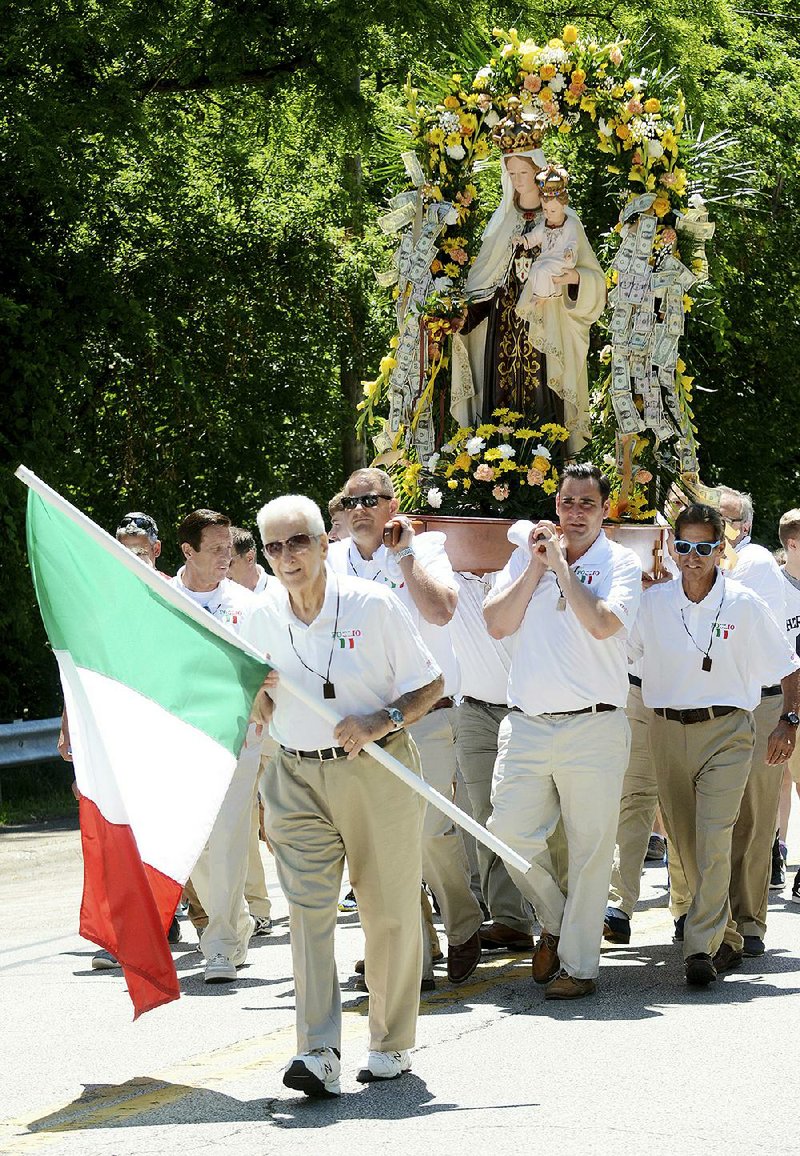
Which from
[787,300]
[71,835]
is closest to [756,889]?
[71,835]

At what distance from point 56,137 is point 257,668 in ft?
37.7

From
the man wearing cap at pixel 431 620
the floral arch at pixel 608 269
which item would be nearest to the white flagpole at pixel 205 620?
the man wearing cap at pixel 431 620

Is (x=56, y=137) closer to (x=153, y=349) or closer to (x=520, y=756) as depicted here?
(x=153, y=349)

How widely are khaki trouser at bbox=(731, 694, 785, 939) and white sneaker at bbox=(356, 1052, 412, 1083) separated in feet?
9.61

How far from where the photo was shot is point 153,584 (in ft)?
21.0

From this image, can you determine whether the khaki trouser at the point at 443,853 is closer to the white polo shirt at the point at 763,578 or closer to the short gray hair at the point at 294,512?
the white polo shirt at the point at 763,578

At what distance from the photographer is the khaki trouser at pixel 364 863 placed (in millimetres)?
6363

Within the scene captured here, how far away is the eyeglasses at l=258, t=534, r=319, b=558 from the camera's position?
631 centimetres

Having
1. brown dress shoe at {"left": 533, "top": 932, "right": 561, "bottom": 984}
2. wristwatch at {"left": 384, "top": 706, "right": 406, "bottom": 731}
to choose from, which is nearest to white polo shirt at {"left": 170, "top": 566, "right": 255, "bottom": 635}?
brown dress shoe at {"left": 533, "top": 932, "right": 561, "bottom": 984}

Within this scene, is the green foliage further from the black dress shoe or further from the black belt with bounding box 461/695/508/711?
the black dress shoe

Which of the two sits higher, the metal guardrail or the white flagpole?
the white flagpole

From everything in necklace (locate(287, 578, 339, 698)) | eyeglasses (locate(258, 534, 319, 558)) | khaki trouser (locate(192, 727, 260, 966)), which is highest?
eyeglasses (locate(258, 534, 319, 558))

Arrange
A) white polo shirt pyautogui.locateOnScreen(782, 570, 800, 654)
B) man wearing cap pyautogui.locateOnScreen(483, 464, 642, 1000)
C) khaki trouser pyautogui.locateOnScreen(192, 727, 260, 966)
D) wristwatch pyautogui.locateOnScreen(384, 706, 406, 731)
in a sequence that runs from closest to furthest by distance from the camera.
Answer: wristwatch pyautogui.locateOnScreen(384, 706, 406, 731) < man wearing cap pyautogui.locateOnScreen(483, 464, 642, 1000) < khaki trouser pyautogui.locateOnScreen(192, 727, 260, 966) < white polo shirt pyautogui.locateOnScreen(782, 570, 800, 654)

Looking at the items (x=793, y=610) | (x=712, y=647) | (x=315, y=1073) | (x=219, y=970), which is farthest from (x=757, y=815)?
(x=315, y=1073)
